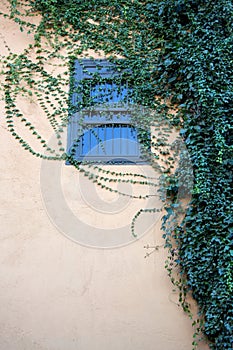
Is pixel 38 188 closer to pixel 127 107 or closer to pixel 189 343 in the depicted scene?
pixel 127 107

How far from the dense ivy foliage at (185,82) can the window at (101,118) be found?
0.16 meters

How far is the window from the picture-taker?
4480 millimetres

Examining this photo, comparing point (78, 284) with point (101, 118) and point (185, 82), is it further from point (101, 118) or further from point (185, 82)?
point (185, 82)

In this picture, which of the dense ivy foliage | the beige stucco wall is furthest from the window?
the beige stucco wall

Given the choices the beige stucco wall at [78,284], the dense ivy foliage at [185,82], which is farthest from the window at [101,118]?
the beige stucco wall at [78,284]

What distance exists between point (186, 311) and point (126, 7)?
361 centimetres

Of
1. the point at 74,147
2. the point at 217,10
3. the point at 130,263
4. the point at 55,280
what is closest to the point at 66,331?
the point at 55,280

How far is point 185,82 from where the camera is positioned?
14.8ft

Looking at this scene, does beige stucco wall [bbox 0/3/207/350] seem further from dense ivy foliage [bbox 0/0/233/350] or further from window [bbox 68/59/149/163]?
window [bbox 68/59/149/163]

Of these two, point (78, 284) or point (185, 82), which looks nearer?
point (78, 284)

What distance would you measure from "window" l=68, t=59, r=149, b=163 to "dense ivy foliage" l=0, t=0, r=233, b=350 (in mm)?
160

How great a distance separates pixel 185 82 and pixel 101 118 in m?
0.99

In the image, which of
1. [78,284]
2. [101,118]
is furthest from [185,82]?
[78,284]

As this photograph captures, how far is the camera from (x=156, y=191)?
419 centimetres
